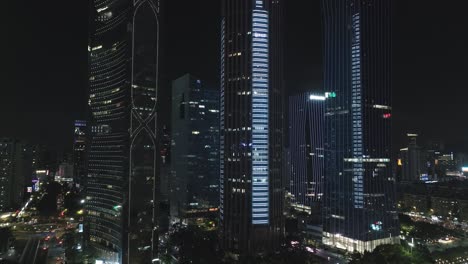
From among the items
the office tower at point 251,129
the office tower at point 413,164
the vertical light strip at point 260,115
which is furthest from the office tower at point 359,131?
the office tower at point 413,164

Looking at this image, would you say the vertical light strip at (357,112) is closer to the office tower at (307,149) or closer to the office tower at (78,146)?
the office tower at (307,149)

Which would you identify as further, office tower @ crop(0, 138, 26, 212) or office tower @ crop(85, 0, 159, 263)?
office tower @ crop(0, 138, 26, 212)

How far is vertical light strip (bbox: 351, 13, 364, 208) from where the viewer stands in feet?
214

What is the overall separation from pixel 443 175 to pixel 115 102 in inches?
6531

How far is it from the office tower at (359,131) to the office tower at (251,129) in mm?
15846

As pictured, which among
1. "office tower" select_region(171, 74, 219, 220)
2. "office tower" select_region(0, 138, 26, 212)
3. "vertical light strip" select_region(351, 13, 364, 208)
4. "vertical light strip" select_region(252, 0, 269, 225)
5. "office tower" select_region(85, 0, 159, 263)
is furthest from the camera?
"office tower" select_region(0, 138, 26, 212)

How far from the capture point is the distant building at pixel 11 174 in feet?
319

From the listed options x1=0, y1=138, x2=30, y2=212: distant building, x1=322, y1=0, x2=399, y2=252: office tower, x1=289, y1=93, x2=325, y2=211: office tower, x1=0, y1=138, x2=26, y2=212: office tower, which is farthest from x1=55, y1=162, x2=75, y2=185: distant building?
x1=322, y1=0, x2=399, y2=252: office tower

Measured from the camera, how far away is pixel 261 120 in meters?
57.5

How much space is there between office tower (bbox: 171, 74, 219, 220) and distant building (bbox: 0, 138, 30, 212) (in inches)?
1899

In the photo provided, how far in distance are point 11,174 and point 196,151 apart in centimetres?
5626

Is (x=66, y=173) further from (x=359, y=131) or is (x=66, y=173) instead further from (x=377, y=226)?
(x=377, y=226)

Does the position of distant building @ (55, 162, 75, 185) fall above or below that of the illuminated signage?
above

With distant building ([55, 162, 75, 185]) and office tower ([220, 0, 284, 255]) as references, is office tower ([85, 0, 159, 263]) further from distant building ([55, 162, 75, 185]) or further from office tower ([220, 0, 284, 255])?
distant building ([55, 162, 75, 185])
